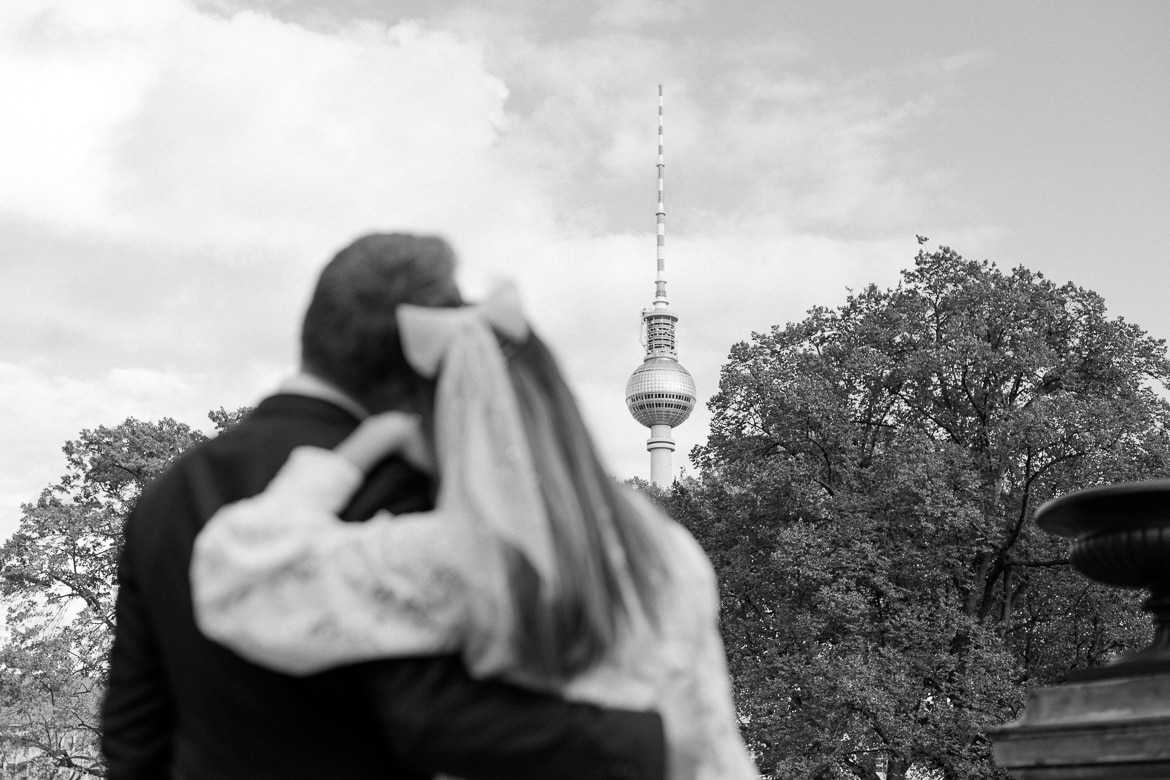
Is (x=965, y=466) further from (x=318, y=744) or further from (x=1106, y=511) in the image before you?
(x=318, y=744)

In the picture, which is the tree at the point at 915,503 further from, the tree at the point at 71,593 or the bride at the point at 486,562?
the bride at the point at 486,562

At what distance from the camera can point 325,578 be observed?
70.6 inches

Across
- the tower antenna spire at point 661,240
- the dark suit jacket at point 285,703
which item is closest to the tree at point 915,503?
the dark suit jacket at point 285,703

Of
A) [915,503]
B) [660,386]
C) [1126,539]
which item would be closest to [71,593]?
[915,503]

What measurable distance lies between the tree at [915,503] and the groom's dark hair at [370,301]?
17701 millimetres

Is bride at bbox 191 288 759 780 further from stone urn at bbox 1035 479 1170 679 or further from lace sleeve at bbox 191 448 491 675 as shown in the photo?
stone urn at bbox 1035 479 1170 679

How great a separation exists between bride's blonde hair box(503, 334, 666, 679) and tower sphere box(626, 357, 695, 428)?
4504 inches

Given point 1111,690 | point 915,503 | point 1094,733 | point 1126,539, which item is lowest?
point 1094,733

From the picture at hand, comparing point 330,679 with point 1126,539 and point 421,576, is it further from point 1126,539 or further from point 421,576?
point 1126,539

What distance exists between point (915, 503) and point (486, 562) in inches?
788

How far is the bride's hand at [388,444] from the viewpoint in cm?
186

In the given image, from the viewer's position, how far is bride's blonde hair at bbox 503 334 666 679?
5.57 ft

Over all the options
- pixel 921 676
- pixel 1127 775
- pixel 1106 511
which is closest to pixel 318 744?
pixel 1127 775

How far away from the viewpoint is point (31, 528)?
92.1ft
